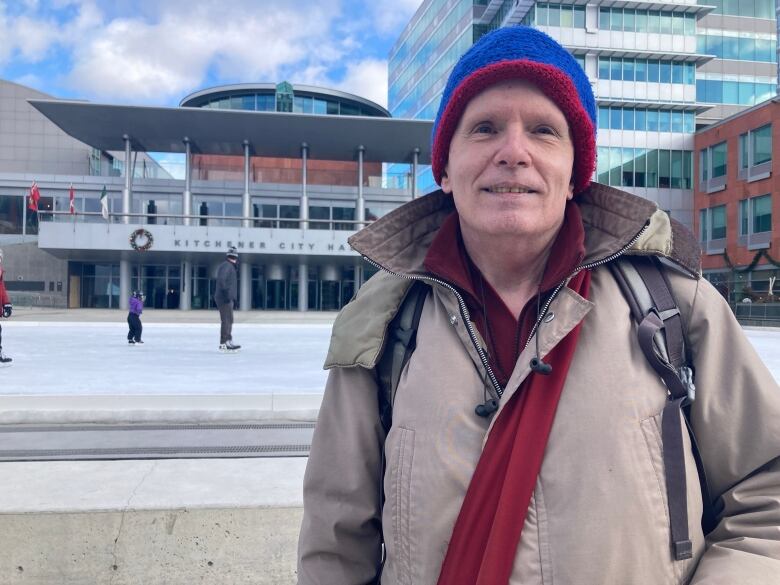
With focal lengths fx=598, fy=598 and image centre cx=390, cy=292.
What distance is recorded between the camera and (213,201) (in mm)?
36062

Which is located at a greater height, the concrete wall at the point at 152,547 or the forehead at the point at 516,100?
the forehead at the point at 516,100

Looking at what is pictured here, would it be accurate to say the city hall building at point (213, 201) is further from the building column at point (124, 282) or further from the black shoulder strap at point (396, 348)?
the black shoulder strap at point (396, 348)

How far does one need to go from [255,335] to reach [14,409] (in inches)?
455

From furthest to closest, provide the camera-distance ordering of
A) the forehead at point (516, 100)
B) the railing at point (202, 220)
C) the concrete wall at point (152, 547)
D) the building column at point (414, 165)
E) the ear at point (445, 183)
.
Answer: the building column at point (414, 165)
the railing at point (202, 220)
the concrete wall at point (152, 547)
the ear at point (445, 183)
the forehead at point (516, 100)

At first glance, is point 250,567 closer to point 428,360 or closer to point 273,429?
point 428,360

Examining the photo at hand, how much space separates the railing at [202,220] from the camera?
104ft

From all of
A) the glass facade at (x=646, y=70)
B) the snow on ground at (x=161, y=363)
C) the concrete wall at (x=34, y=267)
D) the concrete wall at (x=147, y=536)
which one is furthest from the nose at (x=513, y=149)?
the glass facade at (x=646, y=70)

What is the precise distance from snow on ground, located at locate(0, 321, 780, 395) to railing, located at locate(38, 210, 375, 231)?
15874 millimetres

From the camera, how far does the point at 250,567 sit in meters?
2.81

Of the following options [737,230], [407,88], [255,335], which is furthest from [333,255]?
[407,88]

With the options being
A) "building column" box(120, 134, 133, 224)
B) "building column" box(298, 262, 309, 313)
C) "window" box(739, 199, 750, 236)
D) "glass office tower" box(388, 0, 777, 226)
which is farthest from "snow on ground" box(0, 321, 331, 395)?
"glass office tower" box(388, 0, 777, 226)

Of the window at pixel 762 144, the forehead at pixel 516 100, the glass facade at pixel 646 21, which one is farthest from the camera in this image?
the glass facade at pixel 646 21

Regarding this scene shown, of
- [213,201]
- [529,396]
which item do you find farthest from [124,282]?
[529,396]

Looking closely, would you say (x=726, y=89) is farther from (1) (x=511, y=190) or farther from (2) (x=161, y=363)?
(1) (x=511, y=190)
